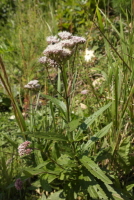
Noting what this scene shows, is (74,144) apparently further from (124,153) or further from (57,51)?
(57,51)

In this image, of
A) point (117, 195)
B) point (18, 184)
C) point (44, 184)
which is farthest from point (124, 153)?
point (18, 184)

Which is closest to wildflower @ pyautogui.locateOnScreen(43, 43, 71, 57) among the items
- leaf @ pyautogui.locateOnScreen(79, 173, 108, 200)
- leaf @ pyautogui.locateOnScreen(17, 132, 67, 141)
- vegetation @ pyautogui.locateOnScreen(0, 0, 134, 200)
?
vegetation @ pyautogui.locateOnScreen(0, 0, 134, 200)

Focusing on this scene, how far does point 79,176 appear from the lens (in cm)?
116

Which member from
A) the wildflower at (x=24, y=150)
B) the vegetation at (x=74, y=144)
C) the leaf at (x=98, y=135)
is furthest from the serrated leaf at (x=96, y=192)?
the wildflower at (x=24, y=150)

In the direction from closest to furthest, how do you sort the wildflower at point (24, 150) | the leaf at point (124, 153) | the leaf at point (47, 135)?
1. the leaf at point (47, 135)
2. the wildflower at point (24, 150)
3. the leaf at point (124, 153)

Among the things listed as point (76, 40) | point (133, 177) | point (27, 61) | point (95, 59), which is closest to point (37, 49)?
point (27, 61)

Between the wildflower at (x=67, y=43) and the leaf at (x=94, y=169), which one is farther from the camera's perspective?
the wildflower at (x=67, y=43)

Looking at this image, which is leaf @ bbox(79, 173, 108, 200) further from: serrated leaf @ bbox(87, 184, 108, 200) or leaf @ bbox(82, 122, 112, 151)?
leaf @ bbox(82, 122, 112, 151)

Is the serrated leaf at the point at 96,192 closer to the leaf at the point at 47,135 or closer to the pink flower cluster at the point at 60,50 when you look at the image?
the leaf at the point at 47,135

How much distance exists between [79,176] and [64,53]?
63 centimetres

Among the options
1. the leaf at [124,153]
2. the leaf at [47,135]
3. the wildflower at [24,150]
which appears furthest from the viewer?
the leaf at [124,153]

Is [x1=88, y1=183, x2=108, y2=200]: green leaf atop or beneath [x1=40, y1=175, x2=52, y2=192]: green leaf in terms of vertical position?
beneath

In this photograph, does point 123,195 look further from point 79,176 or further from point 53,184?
point 53,184

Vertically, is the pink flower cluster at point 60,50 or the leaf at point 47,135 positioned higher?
the pink flower cluster at point 60,50
